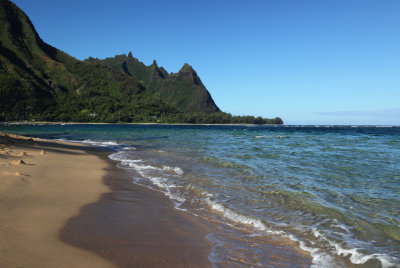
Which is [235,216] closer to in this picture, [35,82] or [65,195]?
[65,195]

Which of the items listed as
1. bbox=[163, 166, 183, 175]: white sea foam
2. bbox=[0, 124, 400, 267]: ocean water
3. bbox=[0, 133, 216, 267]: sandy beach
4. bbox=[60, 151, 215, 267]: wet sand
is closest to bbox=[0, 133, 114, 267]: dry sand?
bbox=[0, 133, 216, 267]: sandy beach

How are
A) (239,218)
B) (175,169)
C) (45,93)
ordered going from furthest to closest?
1. (45,93)
2. (175,169)
3. (239,218)

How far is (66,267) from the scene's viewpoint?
2.97 metres

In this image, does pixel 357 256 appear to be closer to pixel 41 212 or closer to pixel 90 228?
pixel 90 228

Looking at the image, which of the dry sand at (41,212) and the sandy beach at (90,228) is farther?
the sandy beach at (90,228)

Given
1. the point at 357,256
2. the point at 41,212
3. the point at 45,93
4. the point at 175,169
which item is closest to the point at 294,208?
the point at 357,256

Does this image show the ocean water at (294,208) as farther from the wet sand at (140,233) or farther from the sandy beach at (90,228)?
the sandy beach at (90,228)

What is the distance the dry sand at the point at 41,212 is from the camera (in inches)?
123

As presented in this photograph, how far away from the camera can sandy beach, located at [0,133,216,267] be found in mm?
3285

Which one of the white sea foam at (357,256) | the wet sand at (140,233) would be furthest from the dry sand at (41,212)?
the white sea foam at (357,256)

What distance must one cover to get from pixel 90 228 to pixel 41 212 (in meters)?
1.14

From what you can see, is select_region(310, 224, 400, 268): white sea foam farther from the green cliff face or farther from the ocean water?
the green cliff face

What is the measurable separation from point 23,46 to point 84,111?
299ft

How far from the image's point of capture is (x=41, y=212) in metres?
4.74
